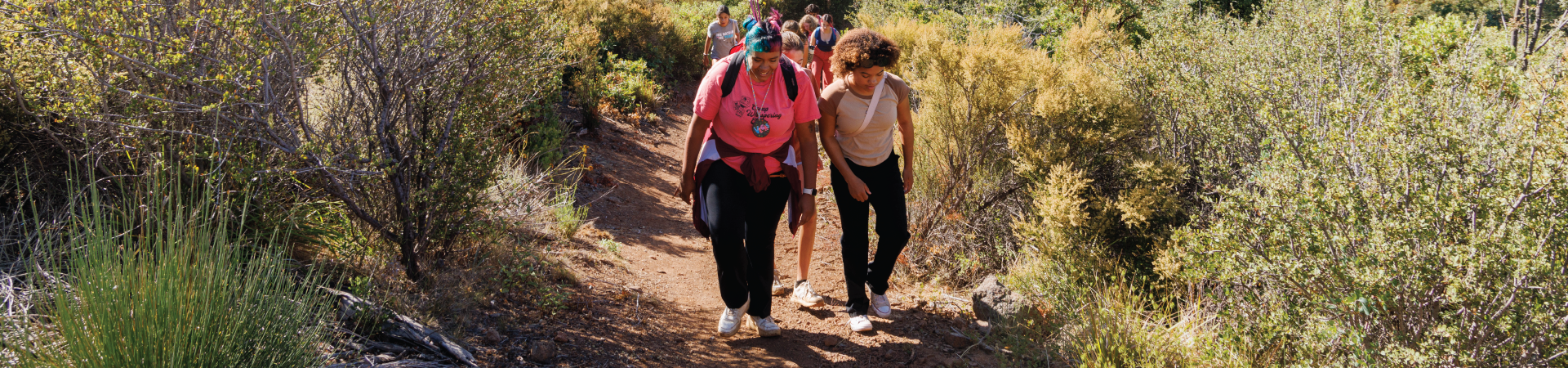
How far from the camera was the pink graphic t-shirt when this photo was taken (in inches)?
136

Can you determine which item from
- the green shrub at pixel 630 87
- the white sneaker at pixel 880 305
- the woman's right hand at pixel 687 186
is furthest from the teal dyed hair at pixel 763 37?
the green shrub at pixel 630 87

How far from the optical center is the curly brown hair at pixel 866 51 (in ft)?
11.8

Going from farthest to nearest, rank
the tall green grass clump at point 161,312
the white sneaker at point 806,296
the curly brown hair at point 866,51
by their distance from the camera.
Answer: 1. the white sneaker at point 806,296
2. the curly brown hair at point 866,51
3. the tall green grass clump at point 161,312

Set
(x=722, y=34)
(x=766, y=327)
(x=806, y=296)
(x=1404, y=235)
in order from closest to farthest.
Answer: (x=1404, y=235)
(x=766, y=327)
(x=806, y=296)
(x=722, y=34)

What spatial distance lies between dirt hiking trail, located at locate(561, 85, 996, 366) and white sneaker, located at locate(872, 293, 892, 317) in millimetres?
42

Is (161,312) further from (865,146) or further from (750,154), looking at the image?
(865,146)

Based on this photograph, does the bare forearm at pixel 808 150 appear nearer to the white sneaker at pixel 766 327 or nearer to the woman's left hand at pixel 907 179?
the woman's left hand at pixel 907 179

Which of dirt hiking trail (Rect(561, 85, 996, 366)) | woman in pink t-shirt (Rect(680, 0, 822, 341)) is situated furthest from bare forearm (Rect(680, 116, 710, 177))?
dirt hiking trail (Rect(561, 85, 996, 366))

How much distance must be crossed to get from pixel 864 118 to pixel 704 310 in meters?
1.50

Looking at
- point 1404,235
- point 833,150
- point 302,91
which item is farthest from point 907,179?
point 302,91

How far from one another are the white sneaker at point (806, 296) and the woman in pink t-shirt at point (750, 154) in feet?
Result: 2.18

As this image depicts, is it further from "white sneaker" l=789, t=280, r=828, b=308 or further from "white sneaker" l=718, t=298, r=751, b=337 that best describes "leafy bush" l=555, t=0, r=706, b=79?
"white sneaker" l=718, t=298, r=751, b=337

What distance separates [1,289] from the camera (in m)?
2.53

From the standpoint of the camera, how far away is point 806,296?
4391 mm
